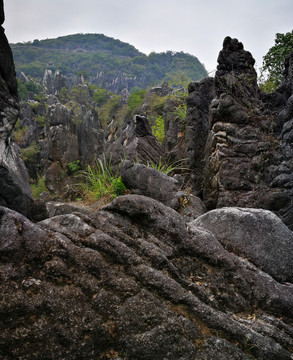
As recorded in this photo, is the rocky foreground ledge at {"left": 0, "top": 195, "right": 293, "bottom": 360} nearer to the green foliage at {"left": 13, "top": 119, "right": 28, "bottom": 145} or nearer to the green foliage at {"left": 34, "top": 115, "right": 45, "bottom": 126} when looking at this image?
the green foliage at {"left": 13, "top": 119, "right": 28, "bottom": 145}

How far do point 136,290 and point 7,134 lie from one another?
3165 millimetres

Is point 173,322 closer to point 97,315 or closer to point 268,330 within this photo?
point 97,315

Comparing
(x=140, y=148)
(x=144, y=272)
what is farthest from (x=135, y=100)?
(x=144, y=272)

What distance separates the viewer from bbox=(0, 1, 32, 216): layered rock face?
4336 mm

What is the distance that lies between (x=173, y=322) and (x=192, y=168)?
19.1 ft

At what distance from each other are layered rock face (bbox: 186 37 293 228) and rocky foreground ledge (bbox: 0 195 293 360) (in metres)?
2.24

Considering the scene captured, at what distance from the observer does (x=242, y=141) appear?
258 inches

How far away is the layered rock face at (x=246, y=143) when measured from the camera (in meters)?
5.76

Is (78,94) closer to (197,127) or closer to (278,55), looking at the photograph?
(278,55)

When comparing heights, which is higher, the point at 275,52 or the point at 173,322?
the point at 275,52

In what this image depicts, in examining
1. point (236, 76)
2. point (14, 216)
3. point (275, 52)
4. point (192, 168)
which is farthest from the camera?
point (275, 52)

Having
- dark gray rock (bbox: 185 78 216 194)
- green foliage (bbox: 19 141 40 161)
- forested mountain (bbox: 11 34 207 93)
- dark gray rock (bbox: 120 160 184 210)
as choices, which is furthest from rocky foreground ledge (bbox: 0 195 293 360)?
forested mountain (bbox: 11 34 207 93)

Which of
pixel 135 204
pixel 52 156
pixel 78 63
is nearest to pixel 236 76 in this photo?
pixel 135 204

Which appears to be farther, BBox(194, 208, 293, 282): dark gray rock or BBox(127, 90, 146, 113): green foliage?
BBox(127, 90, 146, 113): green foliage
